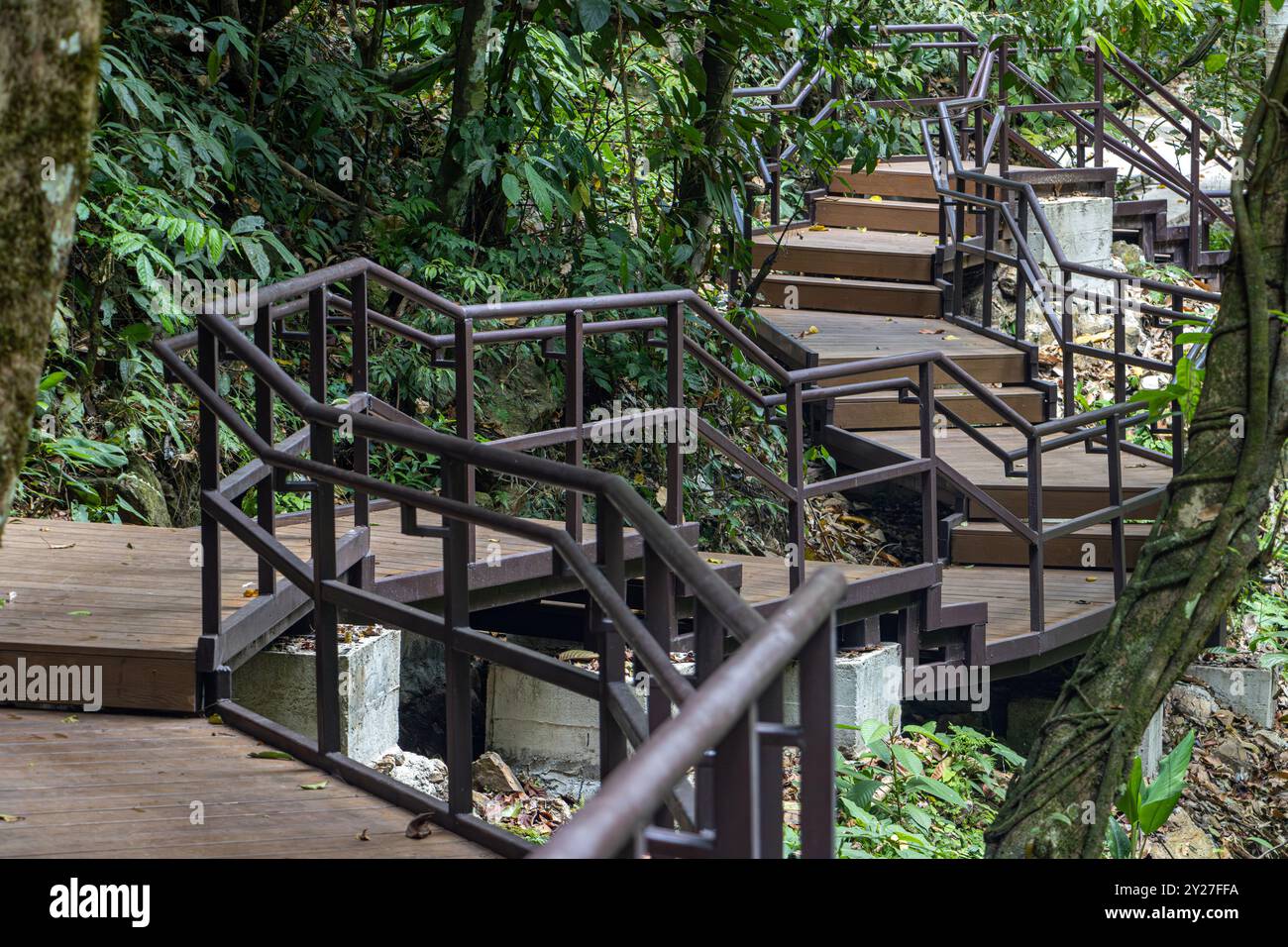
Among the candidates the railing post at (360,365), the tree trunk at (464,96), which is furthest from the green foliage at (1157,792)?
the tree trunk at (464,96)

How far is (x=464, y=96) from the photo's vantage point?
8.36 meters

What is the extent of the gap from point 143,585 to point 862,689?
3.10 metres

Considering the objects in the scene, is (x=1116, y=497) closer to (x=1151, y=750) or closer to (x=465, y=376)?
(x=1151, y=750)

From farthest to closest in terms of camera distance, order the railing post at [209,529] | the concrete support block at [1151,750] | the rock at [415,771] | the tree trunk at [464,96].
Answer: the tree trunk at [464,96] < the concrete support block at [1151,750] < the rock at [415,771] < the railing post at [209,529]

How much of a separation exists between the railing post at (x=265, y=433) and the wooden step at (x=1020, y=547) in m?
4.72

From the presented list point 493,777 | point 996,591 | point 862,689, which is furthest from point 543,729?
point 996,591

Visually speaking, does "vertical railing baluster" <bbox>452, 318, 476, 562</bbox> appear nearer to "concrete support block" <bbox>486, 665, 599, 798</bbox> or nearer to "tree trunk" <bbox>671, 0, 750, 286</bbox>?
"concrete support block" <bbox>486, 665, 599, 798</bbox>

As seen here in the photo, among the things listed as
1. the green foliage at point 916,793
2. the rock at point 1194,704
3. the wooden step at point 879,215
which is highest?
the wooden step at point 879,215

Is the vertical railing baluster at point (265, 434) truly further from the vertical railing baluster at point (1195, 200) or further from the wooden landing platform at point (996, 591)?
the vertical railing baluster at point (1195, 200)

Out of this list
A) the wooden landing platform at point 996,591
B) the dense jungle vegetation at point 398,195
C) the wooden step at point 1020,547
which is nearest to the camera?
the wooden landing platform at point 996,591

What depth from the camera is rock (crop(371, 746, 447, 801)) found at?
5.44 metres

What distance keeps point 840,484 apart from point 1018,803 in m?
1.97

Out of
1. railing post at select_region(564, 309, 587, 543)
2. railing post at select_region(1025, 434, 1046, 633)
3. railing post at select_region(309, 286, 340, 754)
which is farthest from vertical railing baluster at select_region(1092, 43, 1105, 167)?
railing post at select_region(309, 286, 340, 754)

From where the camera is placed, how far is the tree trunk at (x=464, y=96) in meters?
8.19
